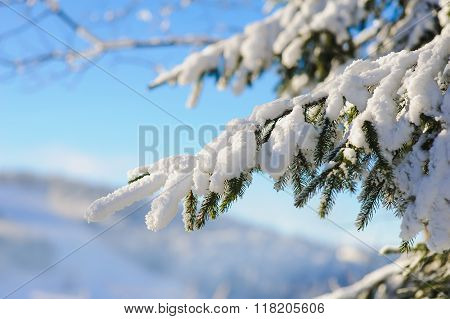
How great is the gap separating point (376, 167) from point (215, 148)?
0.46 m

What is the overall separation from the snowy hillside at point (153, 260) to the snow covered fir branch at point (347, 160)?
19.3 feet

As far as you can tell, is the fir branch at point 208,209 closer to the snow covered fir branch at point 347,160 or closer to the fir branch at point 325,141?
the snow covered fir branch at point 347,160

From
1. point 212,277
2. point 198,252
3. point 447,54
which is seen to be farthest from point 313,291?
point 447,54

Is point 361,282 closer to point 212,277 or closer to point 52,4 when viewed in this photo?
point 52,4

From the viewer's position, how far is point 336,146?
143 centimetres

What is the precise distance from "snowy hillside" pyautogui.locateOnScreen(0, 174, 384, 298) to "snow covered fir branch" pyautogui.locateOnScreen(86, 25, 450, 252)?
5.89 metres

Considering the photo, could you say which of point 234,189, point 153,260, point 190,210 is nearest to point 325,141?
point 234,189

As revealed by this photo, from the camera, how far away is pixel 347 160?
4.40 ft

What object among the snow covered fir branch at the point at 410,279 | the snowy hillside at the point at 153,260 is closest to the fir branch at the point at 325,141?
the snow covered fir branch at the point at 410,279

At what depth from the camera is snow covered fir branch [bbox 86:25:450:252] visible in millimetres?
1293

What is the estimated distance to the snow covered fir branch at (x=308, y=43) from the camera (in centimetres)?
325

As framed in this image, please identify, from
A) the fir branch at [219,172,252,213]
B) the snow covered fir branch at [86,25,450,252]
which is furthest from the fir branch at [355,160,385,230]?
the fir branch at [219,172,252,213]

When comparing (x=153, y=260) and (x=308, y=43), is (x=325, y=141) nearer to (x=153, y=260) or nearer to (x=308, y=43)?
(x=308, y=43)

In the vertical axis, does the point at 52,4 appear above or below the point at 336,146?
above
